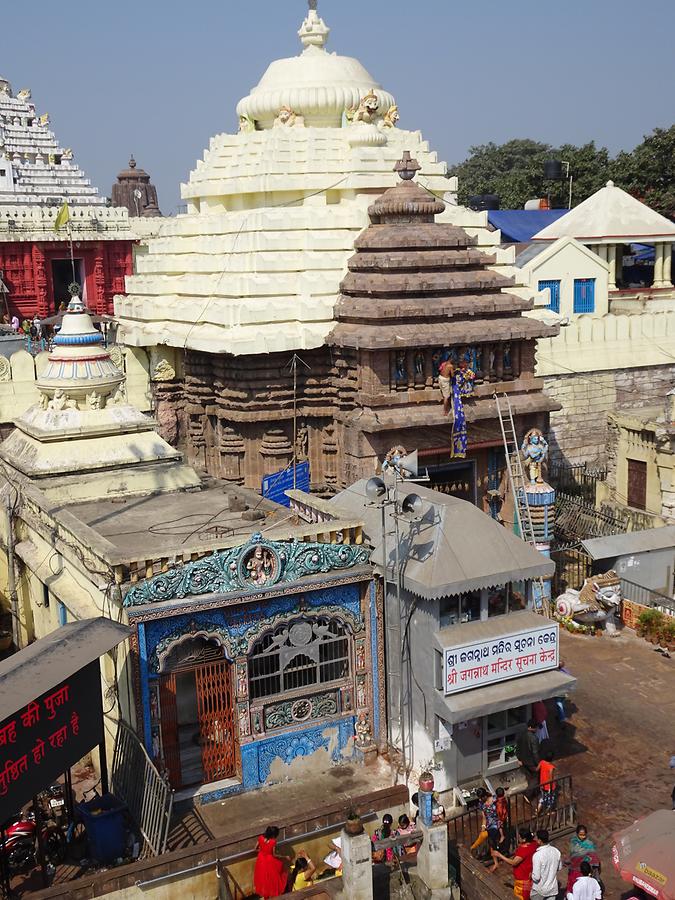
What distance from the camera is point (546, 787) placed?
12625 mm

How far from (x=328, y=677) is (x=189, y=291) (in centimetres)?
1044

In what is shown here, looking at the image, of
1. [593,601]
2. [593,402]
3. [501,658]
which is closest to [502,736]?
[501,658]

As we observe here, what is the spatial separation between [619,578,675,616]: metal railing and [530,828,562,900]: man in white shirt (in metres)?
9.18

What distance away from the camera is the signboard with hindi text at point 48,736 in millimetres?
9953

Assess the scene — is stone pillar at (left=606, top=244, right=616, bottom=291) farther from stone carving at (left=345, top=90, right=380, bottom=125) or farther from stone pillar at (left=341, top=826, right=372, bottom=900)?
stone pillar at (left=341, top=826, right=372, bottom=900)

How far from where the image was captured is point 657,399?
2725 centimetres

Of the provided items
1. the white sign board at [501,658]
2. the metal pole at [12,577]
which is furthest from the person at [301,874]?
the metal pole at [12,577]

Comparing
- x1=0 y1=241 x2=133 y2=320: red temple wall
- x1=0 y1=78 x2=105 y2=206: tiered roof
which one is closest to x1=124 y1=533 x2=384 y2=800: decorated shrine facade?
x1=0 y1=241 x2=133 y2=320: red temple wall

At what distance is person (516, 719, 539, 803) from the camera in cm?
1352

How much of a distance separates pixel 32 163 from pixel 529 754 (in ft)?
118

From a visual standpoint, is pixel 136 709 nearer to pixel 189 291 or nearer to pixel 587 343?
pixel 189 291

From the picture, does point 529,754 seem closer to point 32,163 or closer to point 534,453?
point 534,453

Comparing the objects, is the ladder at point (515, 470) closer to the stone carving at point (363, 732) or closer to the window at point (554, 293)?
the stone carving at point (363, 732)

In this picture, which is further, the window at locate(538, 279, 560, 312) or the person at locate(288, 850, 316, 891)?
the window at locate(538, 279, 560, 312)
